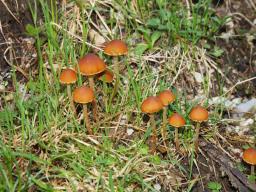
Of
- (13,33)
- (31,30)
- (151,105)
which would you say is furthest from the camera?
(13,33)

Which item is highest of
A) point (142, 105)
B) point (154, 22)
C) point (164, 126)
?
point (154, 22)

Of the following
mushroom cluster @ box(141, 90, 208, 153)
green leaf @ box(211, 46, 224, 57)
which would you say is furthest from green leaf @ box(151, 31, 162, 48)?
mushroom cluster @ box(141, 90, 208, 153)

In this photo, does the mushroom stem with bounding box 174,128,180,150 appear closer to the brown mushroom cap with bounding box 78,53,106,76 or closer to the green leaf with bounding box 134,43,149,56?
the brown mushroom cap with bounding box 78,53,106,76

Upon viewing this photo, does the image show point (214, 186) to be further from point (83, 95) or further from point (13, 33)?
point (13, 33)

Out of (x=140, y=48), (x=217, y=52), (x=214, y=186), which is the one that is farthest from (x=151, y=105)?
(x=217, y=52)

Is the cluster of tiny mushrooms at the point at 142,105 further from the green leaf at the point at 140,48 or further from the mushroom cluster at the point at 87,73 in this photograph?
the green leaf at the point at 140,48

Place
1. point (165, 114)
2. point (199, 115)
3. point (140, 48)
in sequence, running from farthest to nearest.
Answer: point (140, 48)
point (165, 114)
point (199, 115)

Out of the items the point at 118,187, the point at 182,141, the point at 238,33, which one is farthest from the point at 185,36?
the point at 118,187

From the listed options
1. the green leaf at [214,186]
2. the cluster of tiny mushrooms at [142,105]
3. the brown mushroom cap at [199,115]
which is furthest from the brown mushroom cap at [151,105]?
the green leaf at [214,186]
